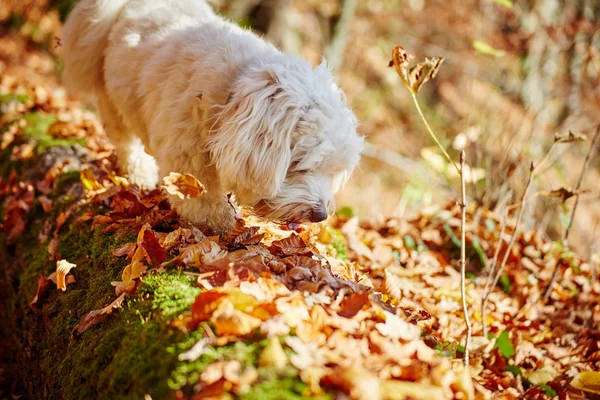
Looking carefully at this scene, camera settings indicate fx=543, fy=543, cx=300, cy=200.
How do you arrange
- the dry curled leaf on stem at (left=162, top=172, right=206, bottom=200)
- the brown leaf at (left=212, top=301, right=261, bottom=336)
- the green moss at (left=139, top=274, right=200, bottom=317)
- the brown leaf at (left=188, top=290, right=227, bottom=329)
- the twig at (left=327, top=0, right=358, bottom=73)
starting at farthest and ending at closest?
1. the twig at (left=327, top=0, right=358, bottom=73)
2. the dry curled leaf on stem at (left=162, top=172, right=206, bottom=200)
3. the green moss at (left=139, top=274, right=200, bottom=317)
4. the brown leaf at (left=188, top=290, right=227, bottom=329)
5. the brown leaf at (left=212, top=301, right=261, bottom=336)

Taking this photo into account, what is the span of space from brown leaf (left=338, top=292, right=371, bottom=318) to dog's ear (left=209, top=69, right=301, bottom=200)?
103cm

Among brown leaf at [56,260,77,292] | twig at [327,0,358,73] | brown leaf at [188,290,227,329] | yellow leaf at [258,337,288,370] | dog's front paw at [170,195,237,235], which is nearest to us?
yellow leaf at [258,337,288,370]

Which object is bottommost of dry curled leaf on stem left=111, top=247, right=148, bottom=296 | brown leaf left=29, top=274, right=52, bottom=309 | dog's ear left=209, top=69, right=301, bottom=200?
brown leaf left=29, top=274, right=52, bottom=309

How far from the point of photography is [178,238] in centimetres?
324

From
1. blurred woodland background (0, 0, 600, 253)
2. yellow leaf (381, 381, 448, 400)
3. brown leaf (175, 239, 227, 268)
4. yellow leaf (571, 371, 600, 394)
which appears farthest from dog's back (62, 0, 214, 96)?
yellow leaf (571, 371, 600, 394)

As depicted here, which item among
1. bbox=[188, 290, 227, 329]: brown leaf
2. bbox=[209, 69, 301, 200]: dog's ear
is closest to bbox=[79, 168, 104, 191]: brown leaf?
bbox=[209, 69, 301, 200]: dog's ear

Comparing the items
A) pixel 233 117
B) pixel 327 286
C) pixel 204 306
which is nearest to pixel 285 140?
pixel 233 117

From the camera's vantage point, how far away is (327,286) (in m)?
2.71

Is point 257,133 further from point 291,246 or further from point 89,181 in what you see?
point 89,181

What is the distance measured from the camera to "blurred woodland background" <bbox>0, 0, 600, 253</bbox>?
6.22 meters

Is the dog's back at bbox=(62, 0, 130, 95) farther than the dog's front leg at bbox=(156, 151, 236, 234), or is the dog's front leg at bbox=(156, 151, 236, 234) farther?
the dog's back at bbox=(62, 0, 130, 95)

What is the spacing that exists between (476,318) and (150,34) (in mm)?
3293

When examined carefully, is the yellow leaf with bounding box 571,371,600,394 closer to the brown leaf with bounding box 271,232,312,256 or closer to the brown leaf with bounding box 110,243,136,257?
the brown leaf with bounding box 271,232,312,256

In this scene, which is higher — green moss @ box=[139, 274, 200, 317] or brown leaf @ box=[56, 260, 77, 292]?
green moss @ box=[139, 274, 200, 317]
